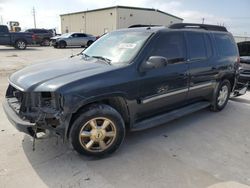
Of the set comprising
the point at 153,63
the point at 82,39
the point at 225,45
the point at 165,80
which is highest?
the point at 225,45

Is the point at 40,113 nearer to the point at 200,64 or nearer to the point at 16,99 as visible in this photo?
the point at 16,99

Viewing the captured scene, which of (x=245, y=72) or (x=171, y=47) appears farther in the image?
(x=245, y=72)

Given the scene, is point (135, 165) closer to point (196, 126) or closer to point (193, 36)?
point (196, 126)

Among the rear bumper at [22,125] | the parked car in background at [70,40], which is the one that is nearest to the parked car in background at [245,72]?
the rear bumper at [22,125]

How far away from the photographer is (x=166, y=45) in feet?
13.9

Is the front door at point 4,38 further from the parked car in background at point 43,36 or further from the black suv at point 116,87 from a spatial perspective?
the black suv at point 116,87

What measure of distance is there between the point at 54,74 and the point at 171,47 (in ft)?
6.71

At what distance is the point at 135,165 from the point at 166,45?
2044 millimetres

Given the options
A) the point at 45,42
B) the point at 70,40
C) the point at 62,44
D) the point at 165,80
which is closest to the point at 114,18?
the point at 45,42

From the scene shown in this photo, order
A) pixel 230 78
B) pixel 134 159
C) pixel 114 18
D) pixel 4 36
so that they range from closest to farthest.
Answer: pixel 134 159, pixel 230 78, pixel 4 36, pixel 114 18

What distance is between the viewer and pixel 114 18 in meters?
37.2

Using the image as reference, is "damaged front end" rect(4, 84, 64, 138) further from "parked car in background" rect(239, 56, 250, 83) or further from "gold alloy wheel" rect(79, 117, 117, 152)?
"parked car in background" rect(239, 56, 250, 83)

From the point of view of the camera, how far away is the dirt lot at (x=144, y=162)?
3.07 m

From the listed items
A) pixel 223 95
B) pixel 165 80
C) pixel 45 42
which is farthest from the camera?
pixel 45 42
